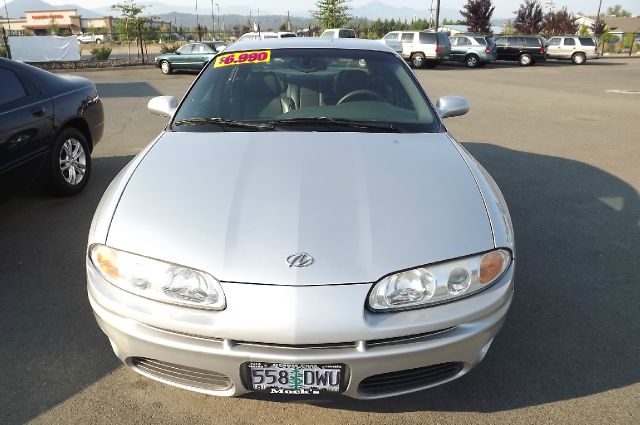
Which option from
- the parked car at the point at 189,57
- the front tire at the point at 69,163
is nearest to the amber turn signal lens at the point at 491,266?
the front tire at the point at 69,163

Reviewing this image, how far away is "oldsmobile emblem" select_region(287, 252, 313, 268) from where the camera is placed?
1.88m

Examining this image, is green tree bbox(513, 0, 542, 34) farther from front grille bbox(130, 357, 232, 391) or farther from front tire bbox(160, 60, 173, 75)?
front grille bbox(130, 357, 232, 391)

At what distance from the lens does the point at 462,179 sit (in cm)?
247

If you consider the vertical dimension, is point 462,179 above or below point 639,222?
above

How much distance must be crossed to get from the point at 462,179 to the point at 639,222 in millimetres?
2855

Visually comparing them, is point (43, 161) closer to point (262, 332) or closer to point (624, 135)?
point (262, 332)

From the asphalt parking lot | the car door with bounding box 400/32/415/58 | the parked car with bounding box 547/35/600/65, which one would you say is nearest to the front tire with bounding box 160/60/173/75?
the car door with bounding box 400/32/415/58

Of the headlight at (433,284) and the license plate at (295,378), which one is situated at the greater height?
the headlight at (433,284)

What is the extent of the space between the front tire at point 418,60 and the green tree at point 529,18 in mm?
26390

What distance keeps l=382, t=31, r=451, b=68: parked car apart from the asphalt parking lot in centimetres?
1808

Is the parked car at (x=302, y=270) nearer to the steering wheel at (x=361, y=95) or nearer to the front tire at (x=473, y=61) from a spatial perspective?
the steering wheel at (x=361, y=95)

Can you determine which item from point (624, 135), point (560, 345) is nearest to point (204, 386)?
point (560, 345)

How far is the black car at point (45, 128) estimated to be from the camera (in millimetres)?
4035

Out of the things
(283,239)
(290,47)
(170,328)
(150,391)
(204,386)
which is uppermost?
(290,47)
